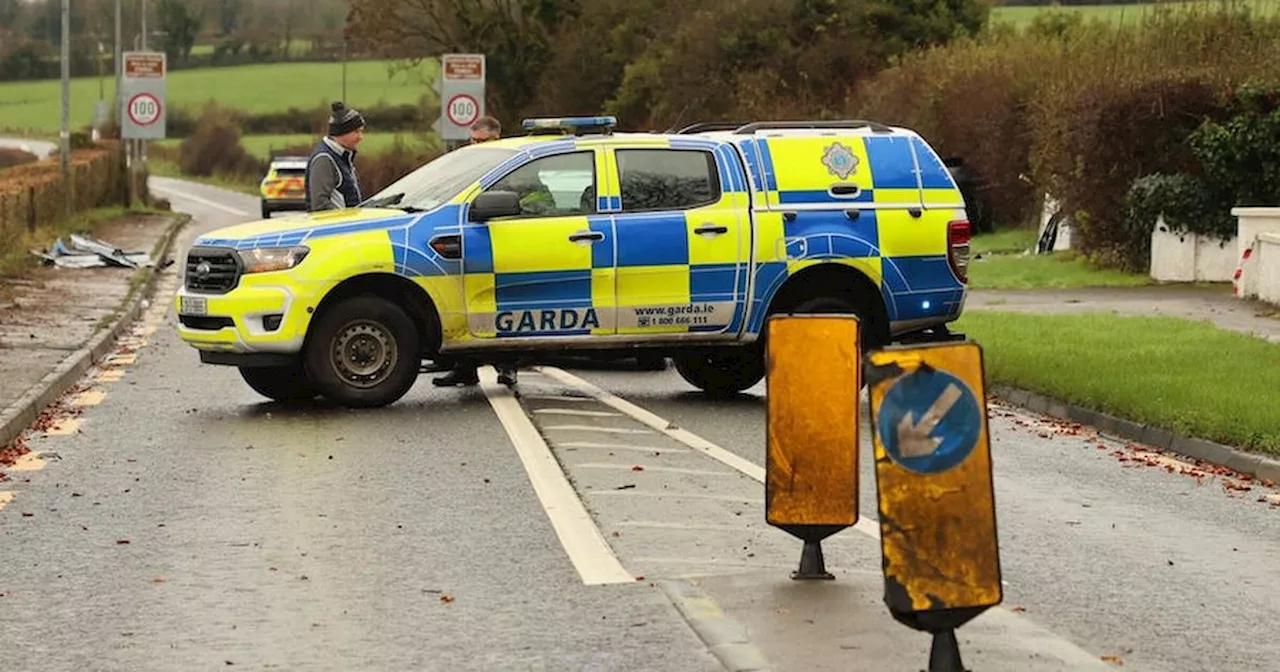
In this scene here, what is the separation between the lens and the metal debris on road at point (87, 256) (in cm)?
3044

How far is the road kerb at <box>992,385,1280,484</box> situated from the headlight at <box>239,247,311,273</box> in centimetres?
518

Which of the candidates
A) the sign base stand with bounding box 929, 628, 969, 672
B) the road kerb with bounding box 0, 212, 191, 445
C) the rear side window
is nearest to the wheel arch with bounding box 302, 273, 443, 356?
the rear side window

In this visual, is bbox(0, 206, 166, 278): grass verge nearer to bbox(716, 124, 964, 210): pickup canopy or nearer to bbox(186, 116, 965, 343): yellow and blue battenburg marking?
bbox(186, 116, 965, 343): yellow and blue battenburg marking

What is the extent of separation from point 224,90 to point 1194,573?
4404 inches

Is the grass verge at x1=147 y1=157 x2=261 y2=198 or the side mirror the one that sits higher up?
the side mirror

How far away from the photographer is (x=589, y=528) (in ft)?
32.2

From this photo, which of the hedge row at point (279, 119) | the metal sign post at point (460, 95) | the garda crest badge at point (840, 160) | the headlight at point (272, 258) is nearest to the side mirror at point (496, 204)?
the headlight at point (272, 258)

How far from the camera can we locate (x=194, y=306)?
14695 mm

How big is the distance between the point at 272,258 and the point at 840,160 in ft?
12.6

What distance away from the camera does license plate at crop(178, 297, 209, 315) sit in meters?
14.5

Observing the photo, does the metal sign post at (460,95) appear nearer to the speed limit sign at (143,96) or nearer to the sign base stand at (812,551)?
the speed limit sign at (143,96)

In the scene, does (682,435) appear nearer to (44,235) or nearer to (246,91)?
(44,235)

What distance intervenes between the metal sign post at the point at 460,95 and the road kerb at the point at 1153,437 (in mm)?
17495

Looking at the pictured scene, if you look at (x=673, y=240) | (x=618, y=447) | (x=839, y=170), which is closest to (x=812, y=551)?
(x=618, y=447)
